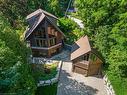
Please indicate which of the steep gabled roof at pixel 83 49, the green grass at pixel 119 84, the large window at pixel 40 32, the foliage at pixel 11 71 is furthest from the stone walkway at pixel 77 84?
the foliage at pixel 11 71

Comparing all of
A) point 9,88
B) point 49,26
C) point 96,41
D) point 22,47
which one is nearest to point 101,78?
point 96,41

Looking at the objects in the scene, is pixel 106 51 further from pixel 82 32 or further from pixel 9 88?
pixel 9 88

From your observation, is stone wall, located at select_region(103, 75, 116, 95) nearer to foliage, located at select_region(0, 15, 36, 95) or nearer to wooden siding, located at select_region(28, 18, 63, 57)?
wooden siding, located at select_region(28, 18, 63, 57)

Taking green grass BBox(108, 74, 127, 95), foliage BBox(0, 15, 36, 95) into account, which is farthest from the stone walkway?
foliage BBox(0, 15, 36, 95)

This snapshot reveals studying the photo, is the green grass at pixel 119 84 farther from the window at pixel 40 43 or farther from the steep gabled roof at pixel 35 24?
the steep gabled roof at pixel 35 24

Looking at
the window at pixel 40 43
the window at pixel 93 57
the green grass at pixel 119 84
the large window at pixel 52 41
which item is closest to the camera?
the green grass at pixel 119 84
